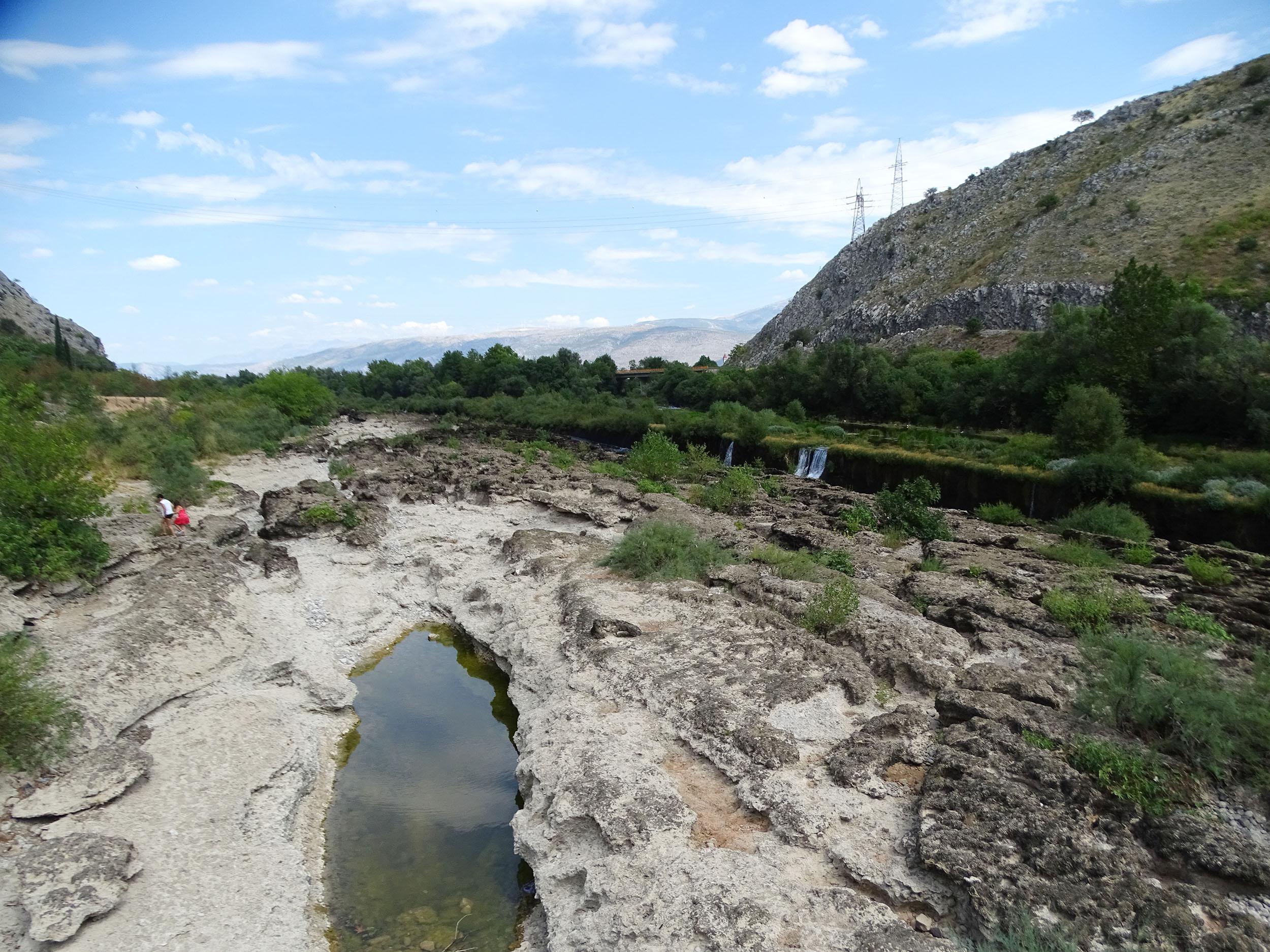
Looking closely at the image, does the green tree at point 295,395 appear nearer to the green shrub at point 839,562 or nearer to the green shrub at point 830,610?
the green shrub at point 839,562

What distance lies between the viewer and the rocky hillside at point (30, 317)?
85.6m

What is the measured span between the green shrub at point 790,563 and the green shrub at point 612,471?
1555 cm

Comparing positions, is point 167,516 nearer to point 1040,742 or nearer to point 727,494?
point 727,494

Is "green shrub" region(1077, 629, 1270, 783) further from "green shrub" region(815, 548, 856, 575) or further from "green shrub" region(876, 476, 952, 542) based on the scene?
"green shrub" region(876, 476, 952, 542)

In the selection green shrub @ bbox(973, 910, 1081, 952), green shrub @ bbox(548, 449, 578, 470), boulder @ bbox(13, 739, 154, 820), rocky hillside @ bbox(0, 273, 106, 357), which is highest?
rocky hillside @ bbox(0, 273, 106, 357)

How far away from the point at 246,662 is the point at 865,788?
11591 millimetres

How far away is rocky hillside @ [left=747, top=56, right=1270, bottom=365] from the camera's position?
54.0 meters

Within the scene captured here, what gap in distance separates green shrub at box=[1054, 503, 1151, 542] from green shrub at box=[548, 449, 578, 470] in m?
23.9

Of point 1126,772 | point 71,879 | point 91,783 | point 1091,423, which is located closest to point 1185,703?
point 1126,772

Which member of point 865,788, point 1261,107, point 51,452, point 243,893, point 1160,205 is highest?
point 1261,107

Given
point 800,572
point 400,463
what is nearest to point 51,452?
point 800,572

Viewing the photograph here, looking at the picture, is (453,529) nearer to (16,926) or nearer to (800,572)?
(800,572)

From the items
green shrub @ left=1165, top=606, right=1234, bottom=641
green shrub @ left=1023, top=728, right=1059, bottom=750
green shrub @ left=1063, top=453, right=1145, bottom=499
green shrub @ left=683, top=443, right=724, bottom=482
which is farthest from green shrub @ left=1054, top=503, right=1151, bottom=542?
green shrub @ left=1023, top=728, right=1059, bottom=750

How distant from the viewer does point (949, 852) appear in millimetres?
7324
